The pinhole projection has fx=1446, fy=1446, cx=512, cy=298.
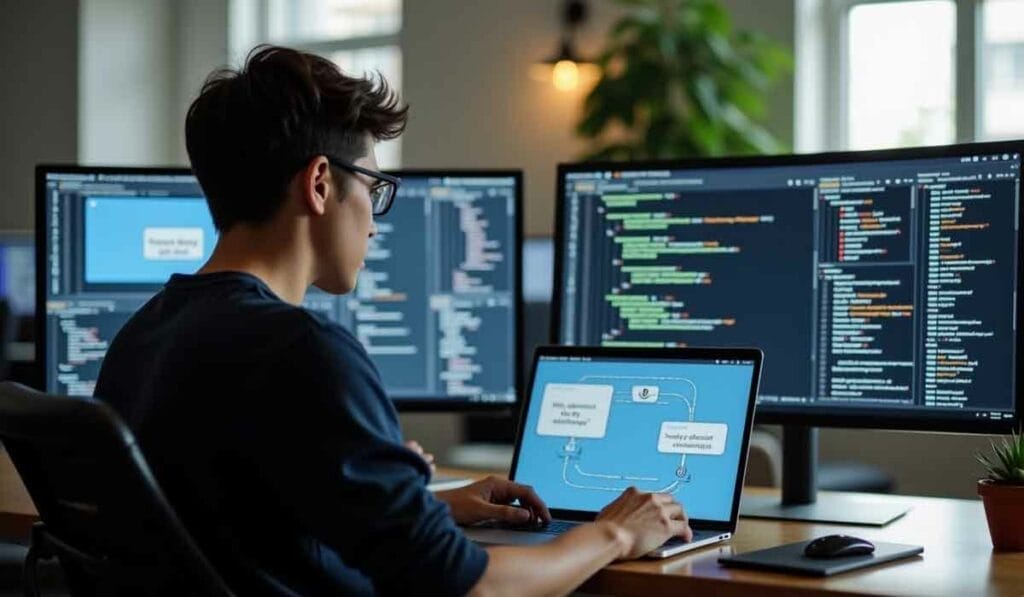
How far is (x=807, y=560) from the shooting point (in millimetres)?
1520

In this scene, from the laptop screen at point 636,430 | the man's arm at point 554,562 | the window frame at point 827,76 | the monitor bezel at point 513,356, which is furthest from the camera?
the window frame at point 827,76

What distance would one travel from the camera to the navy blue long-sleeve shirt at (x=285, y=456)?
1229 mm

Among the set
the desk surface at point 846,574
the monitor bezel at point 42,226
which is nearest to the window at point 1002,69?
the desk surface at point 846,574

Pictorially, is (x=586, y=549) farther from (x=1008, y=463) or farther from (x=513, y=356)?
(x=513, y=356)

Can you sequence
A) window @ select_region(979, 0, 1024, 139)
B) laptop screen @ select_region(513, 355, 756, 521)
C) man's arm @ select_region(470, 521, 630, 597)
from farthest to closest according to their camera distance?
1. window @ select_region(979, 0, 1024, 139)
2. laptop screen @ select_region(513, 355, 756, 521)
3. man's arm @ select_region(470, 521, 630, 597)

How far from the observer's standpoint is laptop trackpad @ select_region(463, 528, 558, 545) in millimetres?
1651

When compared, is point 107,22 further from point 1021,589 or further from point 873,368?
point 1021,589

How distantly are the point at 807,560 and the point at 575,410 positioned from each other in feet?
1.36

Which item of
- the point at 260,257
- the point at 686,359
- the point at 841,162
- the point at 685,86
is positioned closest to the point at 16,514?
the point at 260,257

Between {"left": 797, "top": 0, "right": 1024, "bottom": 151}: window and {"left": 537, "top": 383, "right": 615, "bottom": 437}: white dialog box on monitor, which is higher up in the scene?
{"left": 797, "top": 0, "right": 1024, "bottom": 151}: window

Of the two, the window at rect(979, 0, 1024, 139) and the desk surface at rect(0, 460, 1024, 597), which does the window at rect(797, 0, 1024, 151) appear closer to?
the window at rect(979, 0, 1024, 139)

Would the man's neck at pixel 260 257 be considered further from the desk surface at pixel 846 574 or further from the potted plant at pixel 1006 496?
the potted plant at pixel 1006 496

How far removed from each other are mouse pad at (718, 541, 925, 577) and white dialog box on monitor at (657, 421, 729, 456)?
163mm

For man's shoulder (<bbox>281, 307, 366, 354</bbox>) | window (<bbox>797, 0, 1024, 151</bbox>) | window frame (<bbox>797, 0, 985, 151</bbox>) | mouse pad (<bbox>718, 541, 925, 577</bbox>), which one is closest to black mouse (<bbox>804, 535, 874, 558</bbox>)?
mouse pad (<bbox>718, 541, 925, 577</bbox>)
